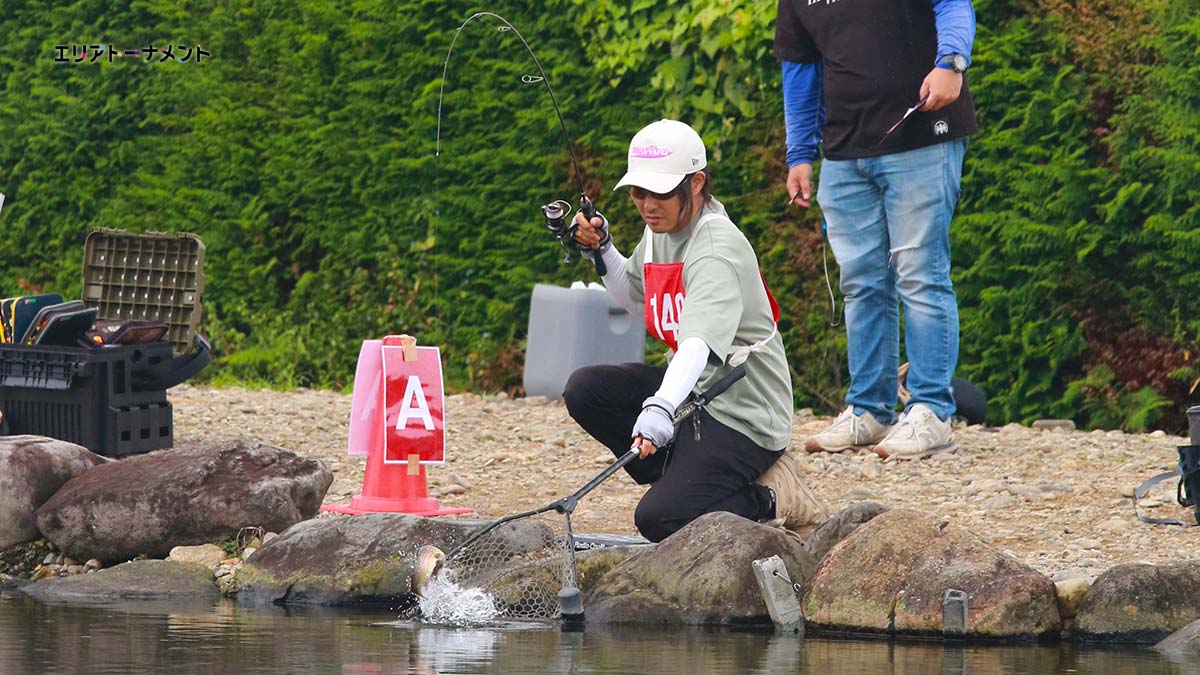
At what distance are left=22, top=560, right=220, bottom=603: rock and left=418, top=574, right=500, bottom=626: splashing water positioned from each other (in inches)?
32.5

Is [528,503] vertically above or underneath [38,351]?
underneath

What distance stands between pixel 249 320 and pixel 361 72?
1881mm

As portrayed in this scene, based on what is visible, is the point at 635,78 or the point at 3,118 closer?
the point at 635,78

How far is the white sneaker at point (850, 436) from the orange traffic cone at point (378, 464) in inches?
79.1

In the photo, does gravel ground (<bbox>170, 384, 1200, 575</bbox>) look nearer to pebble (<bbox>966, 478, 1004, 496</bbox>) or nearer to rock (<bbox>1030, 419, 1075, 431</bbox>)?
pebble (<bbox>966, 478, 1004, 496</bbox>)

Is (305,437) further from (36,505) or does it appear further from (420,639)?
(420,639)

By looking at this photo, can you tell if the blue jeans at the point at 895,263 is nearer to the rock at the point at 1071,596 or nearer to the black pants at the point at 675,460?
the black pants at the point at 675,460

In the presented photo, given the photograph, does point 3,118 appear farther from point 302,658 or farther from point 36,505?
point 302,658

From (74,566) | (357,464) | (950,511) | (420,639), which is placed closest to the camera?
(420,639)

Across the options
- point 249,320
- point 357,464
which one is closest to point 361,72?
A: point 249,320

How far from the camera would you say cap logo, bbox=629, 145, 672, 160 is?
6566 mm

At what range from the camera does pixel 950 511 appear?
7516 mm

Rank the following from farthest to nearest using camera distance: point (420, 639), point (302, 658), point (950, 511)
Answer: point (950, 511)
point (420, 639)
point (302, 658)

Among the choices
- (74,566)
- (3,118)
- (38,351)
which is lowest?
(74,566)
